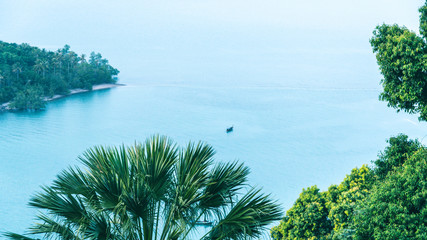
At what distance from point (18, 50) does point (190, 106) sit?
23535 millimetres

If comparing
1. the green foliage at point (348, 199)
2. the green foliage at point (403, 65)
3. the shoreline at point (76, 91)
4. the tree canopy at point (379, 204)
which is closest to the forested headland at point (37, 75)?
the shoreline at point (76, 91)

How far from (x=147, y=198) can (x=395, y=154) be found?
452cm

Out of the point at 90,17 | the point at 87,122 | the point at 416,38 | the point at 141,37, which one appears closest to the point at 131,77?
the point at 87,122

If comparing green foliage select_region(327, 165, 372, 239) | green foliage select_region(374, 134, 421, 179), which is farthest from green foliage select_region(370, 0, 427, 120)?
green foliage select_region(327, 165, 372, 239)

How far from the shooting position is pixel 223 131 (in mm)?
47438

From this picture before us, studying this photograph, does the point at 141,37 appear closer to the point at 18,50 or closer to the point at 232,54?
the point at 232,54

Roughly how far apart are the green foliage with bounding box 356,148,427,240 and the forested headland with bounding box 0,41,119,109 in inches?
1998

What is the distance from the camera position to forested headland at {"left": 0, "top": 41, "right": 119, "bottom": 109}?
51.9 metres

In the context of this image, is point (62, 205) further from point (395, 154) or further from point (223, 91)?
point (223, 91)

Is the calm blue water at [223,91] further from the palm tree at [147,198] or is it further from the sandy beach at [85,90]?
the palm tree at [147,198]

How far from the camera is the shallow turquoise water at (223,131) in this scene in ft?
117

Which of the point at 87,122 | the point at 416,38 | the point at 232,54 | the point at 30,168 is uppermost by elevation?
the point at 232,54

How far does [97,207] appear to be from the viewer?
3.96 meters

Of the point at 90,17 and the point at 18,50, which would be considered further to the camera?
the point at 90,17
